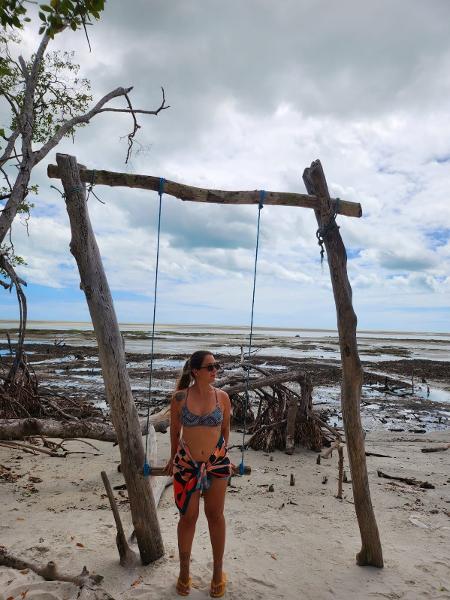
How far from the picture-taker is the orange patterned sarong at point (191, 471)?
3455mm

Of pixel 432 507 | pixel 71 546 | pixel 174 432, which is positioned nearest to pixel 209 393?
pixel 174 432

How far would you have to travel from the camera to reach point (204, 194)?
14.3 feet

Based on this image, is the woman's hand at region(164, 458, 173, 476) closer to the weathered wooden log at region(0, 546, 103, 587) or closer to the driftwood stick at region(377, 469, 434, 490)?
the weathered wooden log at region(0, 546, 103, 587)

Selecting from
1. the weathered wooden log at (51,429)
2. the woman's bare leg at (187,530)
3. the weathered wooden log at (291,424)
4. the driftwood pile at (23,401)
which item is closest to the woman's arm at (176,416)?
the woman's bare leg at (187,530)

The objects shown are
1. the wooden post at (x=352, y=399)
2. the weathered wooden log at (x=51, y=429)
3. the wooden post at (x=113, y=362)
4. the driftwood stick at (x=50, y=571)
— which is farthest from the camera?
the weathered wooden log at (x=51, y=429)

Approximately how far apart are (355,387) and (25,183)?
647 cm

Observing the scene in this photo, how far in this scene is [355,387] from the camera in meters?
4.20

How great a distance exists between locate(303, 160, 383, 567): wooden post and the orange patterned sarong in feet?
4.25

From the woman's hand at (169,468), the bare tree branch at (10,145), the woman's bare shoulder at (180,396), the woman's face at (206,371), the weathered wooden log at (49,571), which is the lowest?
the weathered wooden log at (49,571)

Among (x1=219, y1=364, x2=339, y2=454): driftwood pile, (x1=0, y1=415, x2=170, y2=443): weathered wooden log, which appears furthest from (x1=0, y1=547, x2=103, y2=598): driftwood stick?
(x1=219, y1=364, x2=339, y2=454): driftwood pile

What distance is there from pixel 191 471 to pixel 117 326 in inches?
55.3

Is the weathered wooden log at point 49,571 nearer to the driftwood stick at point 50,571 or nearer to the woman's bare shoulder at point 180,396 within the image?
the driftwood stick at point 50,571

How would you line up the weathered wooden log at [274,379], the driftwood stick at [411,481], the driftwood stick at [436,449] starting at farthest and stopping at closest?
the driftwood stick at [436,449]
the weathered wooden log at [274,379]
the driftwood stick at [411,481]

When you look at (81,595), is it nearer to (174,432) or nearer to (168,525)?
(174,432)
